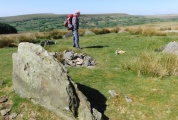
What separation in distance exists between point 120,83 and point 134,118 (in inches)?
103

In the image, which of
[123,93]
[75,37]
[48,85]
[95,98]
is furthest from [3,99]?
[75,37]

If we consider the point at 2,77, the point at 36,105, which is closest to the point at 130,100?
the point at 36,105

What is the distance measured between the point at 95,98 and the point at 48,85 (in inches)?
89.1

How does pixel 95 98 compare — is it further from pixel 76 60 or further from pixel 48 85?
pixel 76 60

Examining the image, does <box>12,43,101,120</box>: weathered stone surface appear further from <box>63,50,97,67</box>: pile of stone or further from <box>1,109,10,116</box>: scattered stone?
<box>63,50,97,67</box>: pile of stone

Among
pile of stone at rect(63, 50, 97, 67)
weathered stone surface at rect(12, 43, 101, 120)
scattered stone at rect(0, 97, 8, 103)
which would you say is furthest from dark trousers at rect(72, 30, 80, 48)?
scattered stone at rect(0, 97, 8, 103)

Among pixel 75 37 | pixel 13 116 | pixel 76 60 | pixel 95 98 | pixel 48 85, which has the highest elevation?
pixel 75 37

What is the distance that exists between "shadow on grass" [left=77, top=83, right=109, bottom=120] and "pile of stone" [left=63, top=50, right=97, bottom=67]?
480 centimetres

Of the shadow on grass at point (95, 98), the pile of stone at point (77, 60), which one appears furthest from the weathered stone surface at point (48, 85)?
the pile of stone at point (77, 60)

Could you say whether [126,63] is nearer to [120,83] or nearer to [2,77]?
[120,83]

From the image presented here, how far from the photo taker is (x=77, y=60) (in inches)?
671

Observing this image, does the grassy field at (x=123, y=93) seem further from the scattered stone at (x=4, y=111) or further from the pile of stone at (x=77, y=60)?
the pile of stone at (x=77, y=60)

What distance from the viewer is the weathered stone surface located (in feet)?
30.5

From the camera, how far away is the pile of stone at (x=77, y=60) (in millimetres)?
16453
